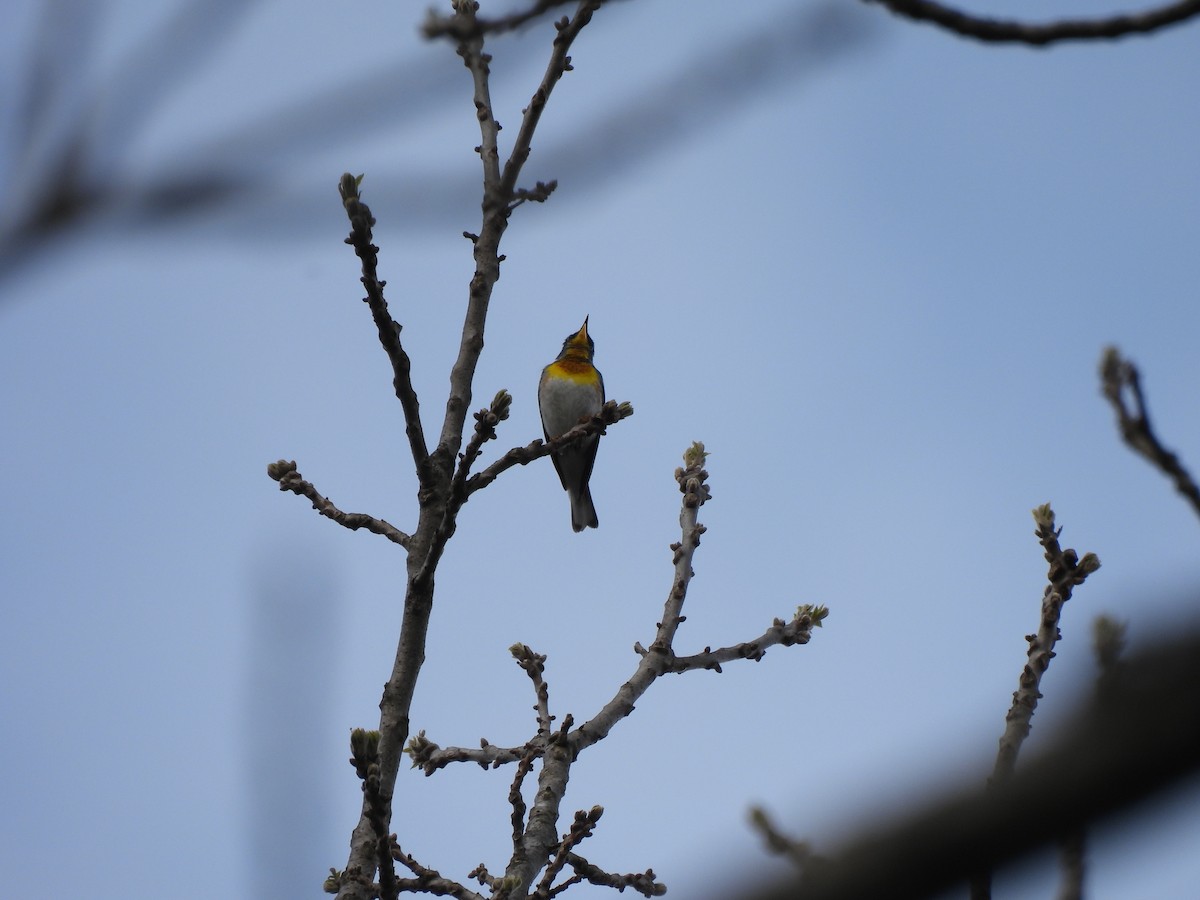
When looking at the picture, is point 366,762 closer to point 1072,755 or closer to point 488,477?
point 488,477

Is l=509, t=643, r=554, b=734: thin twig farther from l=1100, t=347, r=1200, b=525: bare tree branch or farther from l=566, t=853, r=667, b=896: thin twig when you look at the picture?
l=1100, t=347, r=1200, b=525: bare tree branch

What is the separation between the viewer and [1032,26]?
197 centimetres

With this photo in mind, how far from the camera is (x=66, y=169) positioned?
4.73 feet

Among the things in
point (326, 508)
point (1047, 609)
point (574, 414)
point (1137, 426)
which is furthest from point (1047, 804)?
point (574, 414)

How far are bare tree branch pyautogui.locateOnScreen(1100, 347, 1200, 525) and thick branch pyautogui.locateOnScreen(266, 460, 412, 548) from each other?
290cm

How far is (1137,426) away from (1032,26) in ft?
2.30

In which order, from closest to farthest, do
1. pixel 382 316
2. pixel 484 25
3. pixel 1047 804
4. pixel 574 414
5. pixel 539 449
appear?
pixel 1047 804
pixel 484 25
pixel 382 316
pixel 539 449
pixel 574 414

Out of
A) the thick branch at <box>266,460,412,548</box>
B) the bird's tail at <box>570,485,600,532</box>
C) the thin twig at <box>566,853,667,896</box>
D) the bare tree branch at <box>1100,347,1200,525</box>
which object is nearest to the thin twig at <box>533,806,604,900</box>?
the thin twig at <box>566,853,667,896</box>

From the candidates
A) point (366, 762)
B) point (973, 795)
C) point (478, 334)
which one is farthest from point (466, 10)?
point (973, 795)

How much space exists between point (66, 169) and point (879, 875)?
1213mm

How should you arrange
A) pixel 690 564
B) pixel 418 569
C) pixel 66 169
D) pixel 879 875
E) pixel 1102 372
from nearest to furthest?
pixel 879 875 → pixel 66 169 → pixel 1102 372 → pixel 418 569 → pixel 690 564

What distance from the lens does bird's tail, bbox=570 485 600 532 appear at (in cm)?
1143

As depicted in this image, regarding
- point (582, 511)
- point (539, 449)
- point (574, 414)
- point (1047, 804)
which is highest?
point (574, 414)

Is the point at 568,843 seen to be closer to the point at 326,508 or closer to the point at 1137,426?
the point at 326,508
